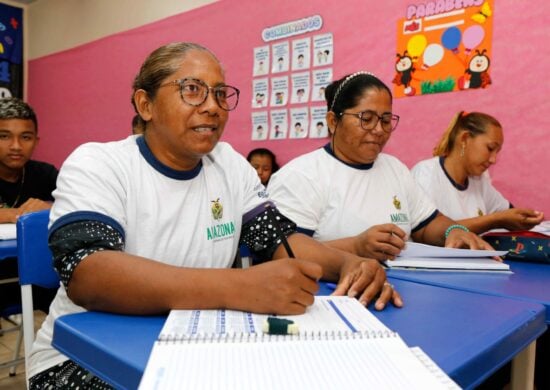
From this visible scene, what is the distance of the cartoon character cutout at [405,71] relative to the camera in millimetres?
2596

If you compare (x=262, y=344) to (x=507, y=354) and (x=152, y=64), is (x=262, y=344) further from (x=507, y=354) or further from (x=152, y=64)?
(x=152, y=64)

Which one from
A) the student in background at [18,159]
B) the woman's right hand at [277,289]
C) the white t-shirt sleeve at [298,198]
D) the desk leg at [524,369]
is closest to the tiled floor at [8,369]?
the student in background at [18,159]

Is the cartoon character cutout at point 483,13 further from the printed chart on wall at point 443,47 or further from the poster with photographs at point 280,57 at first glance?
the poster with photographs at point 280,57

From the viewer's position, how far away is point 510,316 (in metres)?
0.86

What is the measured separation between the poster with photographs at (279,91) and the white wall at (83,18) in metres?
0.95

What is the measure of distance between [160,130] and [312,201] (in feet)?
2.23

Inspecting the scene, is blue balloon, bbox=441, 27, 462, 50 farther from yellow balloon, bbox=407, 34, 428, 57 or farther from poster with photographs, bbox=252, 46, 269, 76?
poster with photographs, bbox=252, 46, 269, 76

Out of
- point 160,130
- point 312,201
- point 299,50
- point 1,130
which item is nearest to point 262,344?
point 160,130

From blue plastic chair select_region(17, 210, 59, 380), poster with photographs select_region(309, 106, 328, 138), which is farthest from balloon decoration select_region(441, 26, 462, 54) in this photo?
blue plastic chair select_region(17, 210, 59, 380)

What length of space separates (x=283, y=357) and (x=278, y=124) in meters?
2.77

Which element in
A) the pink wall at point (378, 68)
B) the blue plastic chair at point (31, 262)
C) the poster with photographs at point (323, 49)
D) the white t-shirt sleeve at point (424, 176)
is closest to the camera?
the blue plastic chair at point (31, 262)

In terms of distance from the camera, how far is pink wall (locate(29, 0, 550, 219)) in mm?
2250

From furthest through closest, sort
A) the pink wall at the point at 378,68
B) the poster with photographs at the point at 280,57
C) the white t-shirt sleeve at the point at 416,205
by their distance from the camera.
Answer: the poster with photographs at the point at 280,57 < the pink wall at the point at 378,68 < the white t-shirt sleeve at the point at 416,205

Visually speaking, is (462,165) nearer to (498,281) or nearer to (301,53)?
(498,281)
